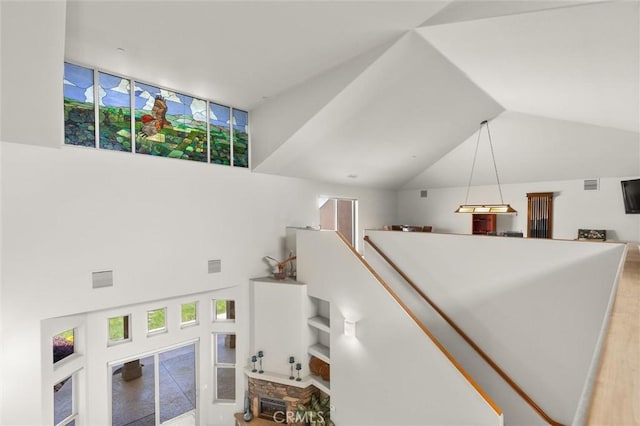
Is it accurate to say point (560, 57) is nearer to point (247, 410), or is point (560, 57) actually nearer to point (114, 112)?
point (114, 112)

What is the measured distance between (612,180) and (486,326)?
17.5 feet

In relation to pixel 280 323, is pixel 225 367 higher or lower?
lower

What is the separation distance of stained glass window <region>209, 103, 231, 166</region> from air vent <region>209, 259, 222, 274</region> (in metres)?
2.00

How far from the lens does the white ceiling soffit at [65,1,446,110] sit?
138 inches

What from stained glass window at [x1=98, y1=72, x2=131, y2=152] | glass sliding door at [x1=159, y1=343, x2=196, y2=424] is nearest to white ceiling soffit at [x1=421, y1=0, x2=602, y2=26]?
stained glass window at [x1=98, y1=72, x2=131, y2=152]

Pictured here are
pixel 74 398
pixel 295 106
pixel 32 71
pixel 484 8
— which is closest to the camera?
pixel 484 8

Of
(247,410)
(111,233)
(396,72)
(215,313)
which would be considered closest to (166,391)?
(247,410)

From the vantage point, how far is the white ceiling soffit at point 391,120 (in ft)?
16.1

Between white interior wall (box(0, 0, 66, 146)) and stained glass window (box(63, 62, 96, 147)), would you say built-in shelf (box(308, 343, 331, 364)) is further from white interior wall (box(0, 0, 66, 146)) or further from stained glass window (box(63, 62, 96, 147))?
white interior wall (box(0, 0, 66, 146))

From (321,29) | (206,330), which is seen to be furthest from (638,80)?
(206,330)

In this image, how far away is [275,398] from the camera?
20.9 feet

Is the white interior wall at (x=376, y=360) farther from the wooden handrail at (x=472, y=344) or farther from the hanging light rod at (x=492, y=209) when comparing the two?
the hanging light rod at (x=492, y=209)

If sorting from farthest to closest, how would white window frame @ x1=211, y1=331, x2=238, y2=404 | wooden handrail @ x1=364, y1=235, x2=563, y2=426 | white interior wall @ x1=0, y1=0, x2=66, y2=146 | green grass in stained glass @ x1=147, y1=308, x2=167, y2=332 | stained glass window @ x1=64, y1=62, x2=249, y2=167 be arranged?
white window frame @ x1=211, y1=331, x2=238, y2=404 → green grass in stained glass @ x1=147, y1=308, x2=167, y2=332 → stained glass window @ x1=64, y1=62, x2=249, y2=167 → wooden handrail @ x1=364, y1=235, x2=563, y2=426 → white interior wall @ x1=0, y1=0, x2=66, y2=146

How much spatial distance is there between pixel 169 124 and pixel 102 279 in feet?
9.43
